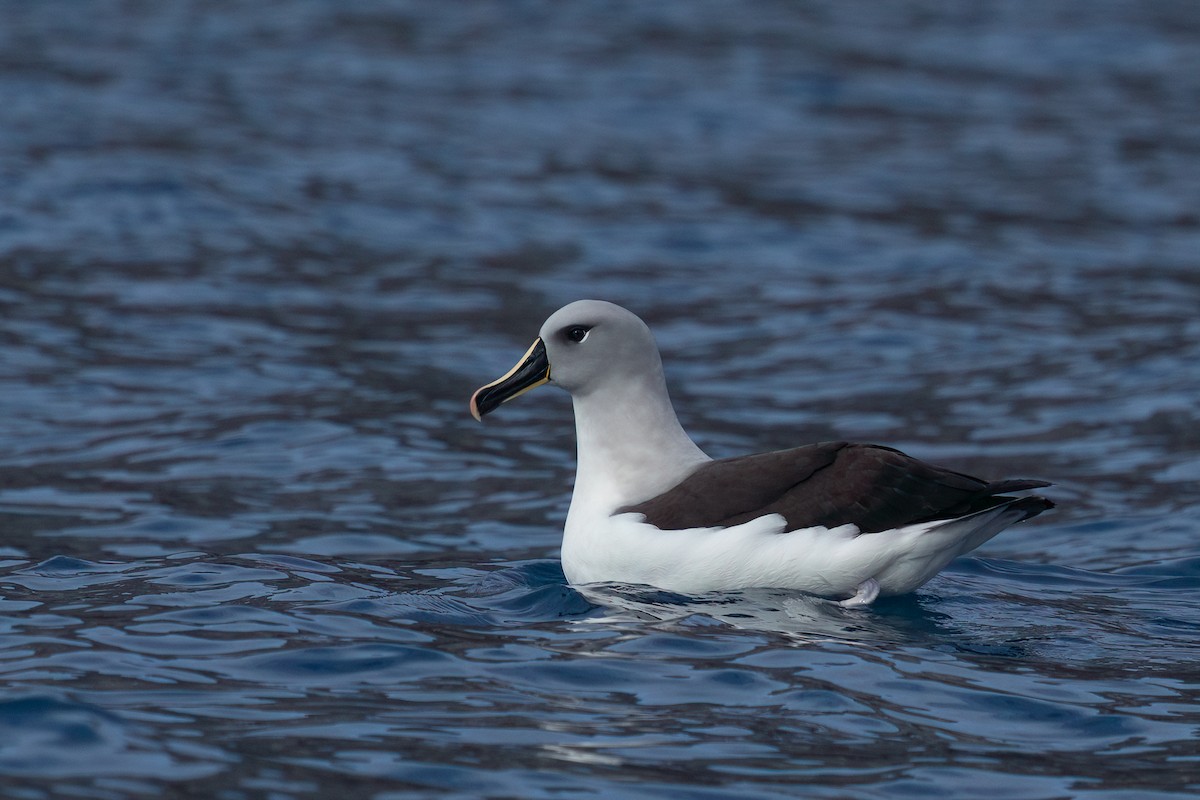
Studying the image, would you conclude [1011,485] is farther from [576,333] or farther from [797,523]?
[576,333]

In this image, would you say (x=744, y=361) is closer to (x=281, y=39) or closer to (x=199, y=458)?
(x=199, y=458)

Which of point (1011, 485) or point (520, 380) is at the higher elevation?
point (520, 380)

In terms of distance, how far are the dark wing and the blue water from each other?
421mm

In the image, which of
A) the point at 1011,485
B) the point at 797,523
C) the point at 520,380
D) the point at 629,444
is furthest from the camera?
the point at 520,380

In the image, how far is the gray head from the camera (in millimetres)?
8836

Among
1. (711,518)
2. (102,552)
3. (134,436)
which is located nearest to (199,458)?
(134,436)

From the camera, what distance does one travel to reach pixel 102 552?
973 cm

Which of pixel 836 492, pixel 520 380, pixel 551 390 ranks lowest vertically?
pixel 551 390

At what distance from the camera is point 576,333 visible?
888cm

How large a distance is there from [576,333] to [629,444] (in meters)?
0.61

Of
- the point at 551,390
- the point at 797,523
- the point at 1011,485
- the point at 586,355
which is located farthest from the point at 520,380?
the point at 551,390

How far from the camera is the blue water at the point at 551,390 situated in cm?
643

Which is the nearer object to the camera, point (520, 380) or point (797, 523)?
point (797, 523)

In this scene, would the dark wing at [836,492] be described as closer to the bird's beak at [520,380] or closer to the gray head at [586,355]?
the gray head at [586,355]
